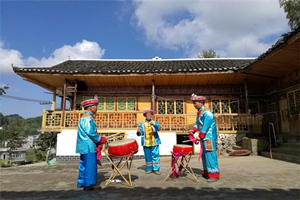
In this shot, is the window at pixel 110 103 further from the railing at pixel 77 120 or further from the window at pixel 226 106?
the window at pixel 226 106

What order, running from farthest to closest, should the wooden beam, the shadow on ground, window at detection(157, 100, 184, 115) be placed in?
window at detection(157, 100, 184, 115)
the wooden beam
the shadow on ground

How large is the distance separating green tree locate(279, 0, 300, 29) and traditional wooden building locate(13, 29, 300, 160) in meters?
5.45

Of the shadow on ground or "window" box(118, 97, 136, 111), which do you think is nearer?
the shadow on ground

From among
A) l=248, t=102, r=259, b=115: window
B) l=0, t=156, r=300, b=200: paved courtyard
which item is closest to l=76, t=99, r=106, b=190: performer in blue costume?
l=0, t=156, r=300, b=200: paved courtyard

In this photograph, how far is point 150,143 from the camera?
200 inches

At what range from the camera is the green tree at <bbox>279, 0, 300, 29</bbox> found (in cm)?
1246

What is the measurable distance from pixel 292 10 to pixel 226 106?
7903 mm

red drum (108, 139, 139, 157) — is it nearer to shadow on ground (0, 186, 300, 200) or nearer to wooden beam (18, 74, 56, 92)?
shadow on ground (0, 186, 300, 200)

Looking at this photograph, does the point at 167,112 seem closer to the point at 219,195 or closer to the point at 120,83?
the point at 120,83

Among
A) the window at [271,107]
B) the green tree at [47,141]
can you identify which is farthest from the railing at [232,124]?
the green tree at [47,141]

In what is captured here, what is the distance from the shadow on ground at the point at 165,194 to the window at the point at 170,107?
7.95 metres

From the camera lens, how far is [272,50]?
648 centimetres

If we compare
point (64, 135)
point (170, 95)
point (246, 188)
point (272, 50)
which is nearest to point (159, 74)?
point (170, 95)

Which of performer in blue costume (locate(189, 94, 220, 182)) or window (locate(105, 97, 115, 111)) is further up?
window (locate(105, 97, 115, 111))
